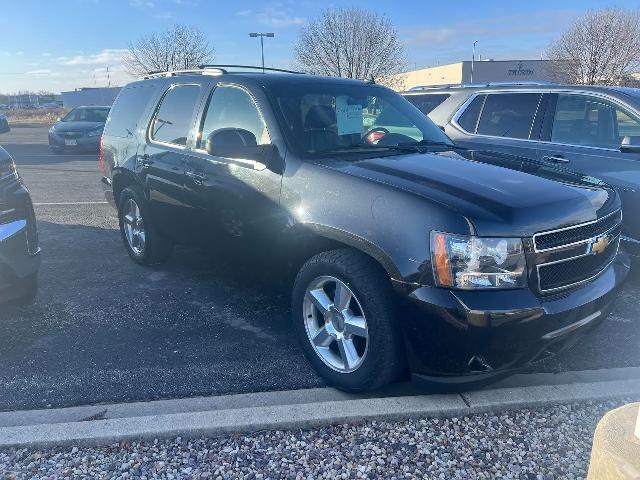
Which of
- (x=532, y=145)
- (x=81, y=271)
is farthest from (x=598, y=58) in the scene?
(x=81, y=271)

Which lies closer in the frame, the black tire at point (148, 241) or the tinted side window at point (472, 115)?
the black tire at point (148, 241)

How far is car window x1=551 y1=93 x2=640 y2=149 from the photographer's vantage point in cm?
517

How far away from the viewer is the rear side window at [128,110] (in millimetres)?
5375

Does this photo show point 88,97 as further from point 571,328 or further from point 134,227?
point 571,328

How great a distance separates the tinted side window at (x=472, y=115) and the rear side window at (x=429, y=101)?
481mm

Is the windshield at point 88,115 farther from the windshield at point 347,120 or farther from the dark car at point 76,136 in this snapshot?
the windshield at point 347,120

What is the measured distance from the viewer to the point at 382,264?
2.81 metres

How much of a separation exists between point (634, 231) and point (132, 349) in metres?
4.20

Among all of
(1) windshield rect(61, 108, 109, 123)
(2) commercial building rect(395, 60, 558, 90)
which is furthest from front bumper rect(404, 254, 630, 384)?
(2) commercial building rect(395, 60, 558, 90)

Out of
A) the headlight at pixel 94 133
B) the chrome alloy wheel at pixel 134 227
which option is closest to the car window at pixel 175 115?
the chrome alloy wheel at pixel 134 227

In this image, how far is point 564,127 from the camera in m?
5.39

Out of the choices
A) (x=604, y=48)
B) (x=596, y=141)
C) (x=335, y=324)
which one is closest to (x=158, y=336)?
(x=335, y=324)

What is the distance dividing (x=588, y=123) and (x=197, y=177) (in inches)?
153

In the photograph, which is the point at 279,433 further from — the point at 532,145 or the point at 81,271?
the point at 532,145
